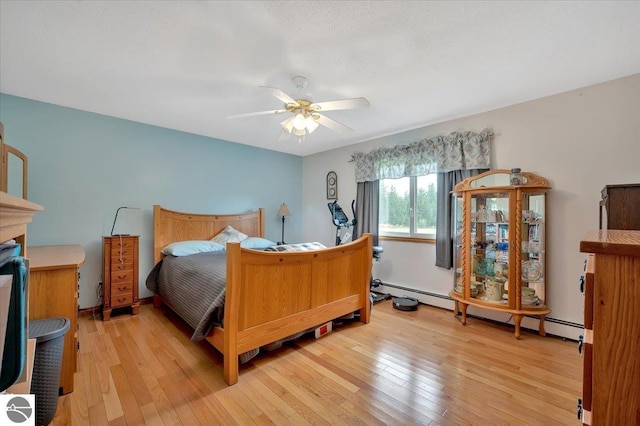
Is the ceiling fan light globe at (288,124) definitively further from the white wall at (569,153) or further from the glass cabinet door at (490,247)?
the glass cabinet door at (490,247)

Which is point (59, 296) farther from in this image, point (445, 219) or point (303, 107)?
point (445, 219)

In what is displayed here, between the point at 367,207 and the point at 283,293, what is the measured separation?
2256 mm

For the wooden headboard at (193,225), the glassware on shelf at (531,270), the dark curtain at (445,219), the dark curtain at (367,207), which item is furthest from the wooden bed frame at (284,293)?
the wooden headboard at (193,225)

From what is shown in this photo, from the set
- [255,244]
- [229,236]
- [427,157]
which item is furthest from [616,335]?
[229,236]

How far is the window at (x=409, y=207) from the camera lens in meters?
3.49

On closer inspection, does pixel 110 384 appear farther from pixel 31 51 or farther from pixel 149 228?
pixel 31 51

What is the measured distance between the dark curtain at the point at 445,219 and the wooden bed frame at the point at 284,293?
0.97 metres

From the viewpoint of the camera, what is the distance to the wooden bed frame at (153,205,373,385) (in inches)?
72.7

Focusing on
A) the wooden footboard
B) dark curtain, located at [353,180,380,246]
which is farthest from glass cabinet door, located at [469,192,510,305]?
dark curtain, located at [353,180,380,246]

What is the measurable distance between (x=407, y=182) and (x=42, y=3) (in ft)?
11.9

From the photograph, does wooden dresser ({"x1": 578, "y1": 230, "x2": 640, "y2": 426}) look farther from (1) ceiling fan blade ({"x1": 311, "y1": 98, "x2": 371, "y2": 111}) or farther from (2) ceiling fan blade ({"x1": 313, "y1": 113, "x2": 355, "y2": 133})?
(2) ceiling fan blade ({"x1": 313, "y1": 113, "x2": 355, "y2": 133})

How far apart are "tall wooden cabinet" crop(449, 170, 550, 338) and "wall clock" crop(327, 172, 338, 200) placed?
206 centimetres

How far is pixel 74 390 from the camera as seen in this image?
175 centimetres

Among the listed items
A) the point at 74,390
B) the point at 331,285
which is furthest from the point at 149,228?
the point at 331,285
